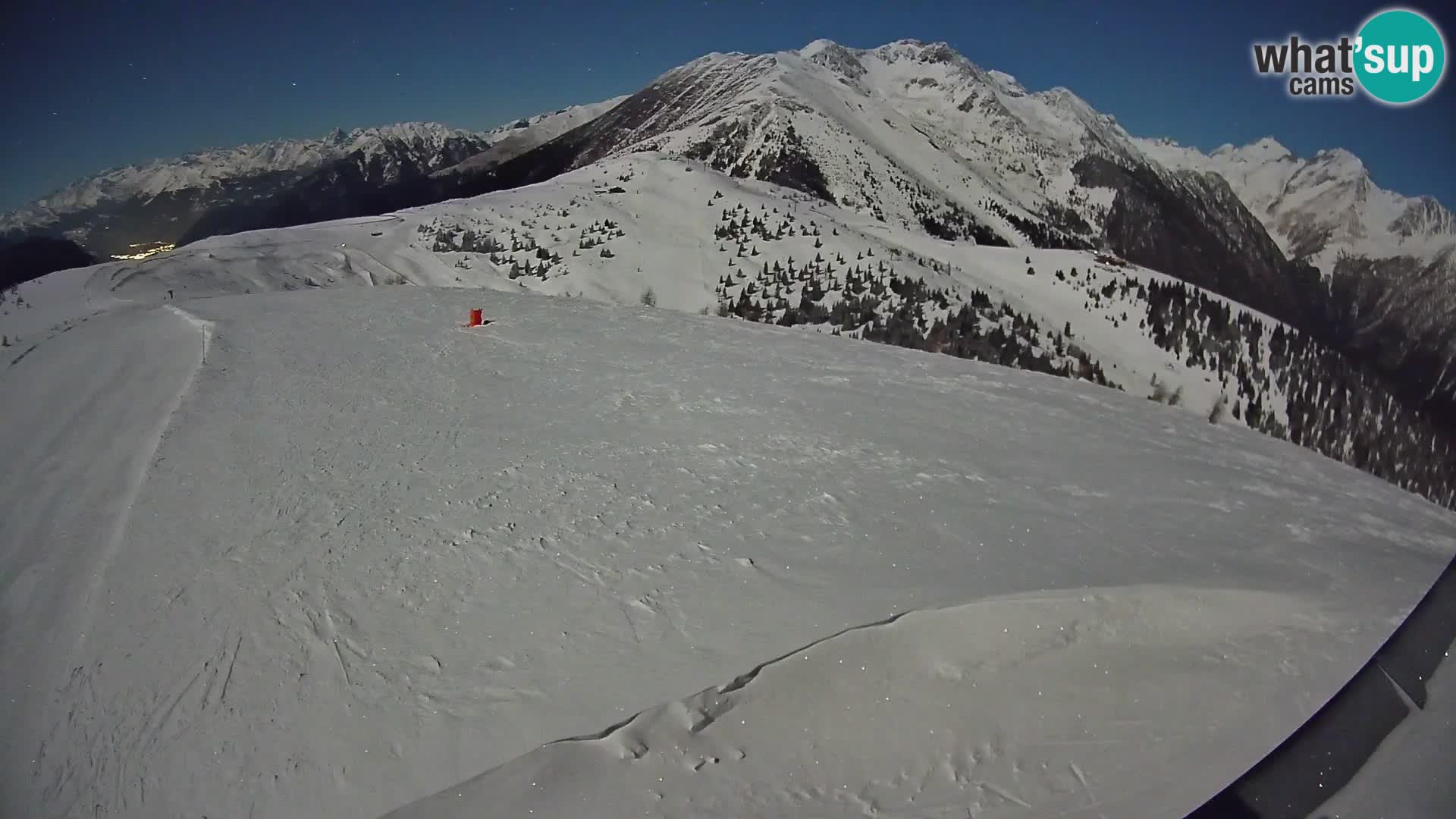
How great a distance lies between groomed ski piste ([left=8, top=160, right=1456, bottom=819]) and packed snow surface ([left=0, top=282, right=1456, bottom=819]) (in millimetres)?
13

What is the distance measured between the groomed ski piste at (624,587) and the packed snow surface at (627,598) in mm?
13

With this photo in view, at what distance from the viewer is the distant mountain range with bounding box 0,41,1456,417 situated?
3311mm

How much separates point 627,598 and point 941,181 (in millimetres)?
27179

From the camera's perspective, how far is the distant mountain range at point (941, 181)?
3311mm

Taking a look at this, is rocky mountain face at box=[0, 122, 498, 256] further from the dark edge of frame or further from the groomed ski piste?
the dark edge of frame

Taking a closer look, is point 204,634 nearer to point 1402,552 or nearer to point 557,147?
point 1402,552

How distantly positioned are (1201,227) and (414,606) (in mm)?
9330

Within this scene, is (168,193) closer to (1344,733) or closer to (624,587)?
(624,587)

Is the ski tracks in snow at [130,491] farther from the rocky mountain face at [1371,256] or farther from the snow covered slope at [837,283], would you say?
the rocky mountain face at [1371,256]

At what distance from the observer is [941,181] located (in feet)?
88.7

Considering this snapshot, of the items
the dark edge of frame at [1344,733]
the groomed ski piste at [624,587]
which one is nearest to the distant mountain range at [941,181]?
the groomed ski piste at [624,587]

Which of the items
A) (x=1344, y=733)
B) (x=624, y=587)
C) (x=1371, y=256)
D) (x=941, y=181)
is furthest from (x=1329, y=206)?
(x=941, y=181)

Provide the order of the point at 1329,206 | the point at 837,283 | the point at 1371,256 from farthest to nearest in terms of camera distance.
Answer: the point at 837,283 → the point at 1329,206 → the point at 1371,256

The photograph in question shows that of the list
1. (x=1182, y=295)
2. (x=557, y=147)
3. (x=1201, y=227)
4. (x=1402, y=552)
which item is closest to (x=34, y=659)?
(x=1402, y=552)
